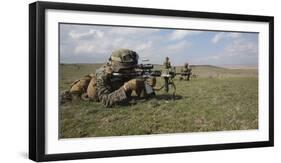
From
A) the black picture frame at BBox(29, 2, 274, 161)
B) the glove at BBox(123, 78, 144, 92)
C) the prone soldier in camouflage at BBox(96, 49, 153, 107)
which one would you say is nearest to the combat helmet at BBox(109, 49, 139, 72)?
the prone soldier in camouflage at BBox(96, 49, 153, 107)

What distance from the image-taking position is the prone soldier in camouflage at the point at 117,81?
12.5 feet

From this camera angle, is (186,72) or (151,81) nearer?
(151,81)

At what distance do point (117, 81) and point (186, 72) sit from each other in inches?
21.8

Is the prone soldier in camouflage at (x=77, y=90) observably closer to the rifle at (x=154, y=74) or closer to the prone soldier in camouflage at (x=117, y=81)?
→ the prone soldier in camouflage at (x=117, y=81)

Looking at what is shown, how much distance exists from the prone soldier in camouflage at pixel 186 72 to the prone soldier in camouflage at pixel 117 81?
334 mm

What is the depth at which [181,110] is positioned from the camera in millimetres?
4062

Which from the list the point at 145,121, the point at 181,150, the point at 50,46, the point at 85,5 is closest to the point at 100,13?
the point at 85,5

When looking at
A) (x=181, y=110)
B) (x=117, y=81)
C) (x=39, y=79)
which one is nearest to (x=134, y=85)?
(x=117, y=81)

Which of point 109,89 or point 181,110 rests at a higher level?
point 109,89

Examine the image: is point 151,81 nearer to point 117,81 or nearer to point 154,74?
point 154,74

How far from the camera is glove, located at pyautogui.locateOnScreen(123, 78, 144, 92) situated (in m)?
3.89

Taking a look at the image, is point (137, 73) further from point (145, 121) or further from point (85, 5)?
point (85, 5)

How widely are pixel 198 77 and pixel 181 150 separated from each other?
0.56 m

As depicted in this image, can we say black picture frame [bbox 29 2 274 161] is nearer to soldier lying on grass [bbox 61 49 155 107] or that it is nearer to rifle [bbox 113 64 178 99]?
soldier lying on grass [bbox 61 49 155 107]
